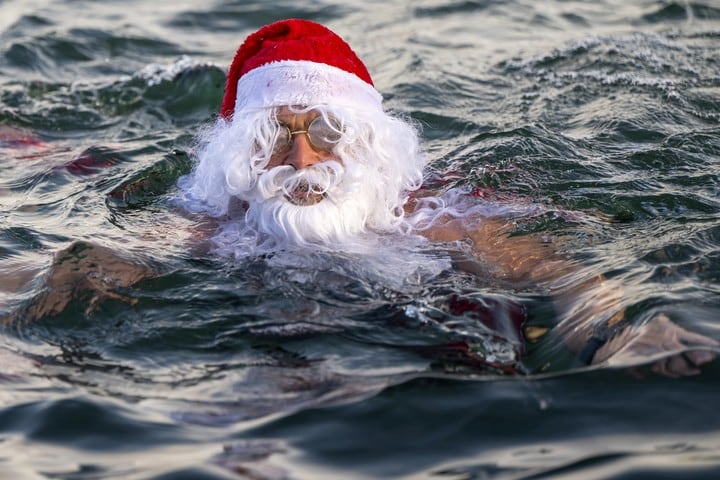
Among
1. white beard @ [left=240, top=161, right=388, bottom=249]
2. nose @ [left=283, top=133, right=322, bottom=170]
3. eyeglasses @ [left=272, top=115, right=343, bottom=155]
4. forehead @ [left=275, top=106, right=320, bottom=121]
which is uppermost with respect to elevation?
forehead @ [left=275, top=106, right=320, bottom=121]

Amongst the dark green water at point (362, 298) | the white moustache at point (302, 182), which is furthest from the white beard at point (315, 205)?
the dark green water at point (362, 298)

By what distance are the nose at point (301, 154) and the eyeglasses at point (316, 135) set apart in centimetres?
3

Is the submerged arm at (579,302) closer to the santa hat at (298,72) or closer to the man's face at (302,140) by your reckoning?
the man's face at (302,140)

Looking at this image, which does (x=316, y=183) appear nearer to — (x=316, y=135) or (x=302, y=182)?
(x=302, y=182)

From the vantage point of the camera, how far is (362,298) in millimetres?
4336

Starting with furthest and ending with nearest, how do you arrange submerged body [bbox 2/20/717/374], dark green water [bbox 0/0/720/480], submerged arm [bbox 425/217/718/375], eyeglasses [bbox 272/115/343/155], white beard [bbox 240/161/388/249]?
1. eyeglasses [bbox 272/115/343/155]
2. white beard [bbox 240/161/388/249]
3. submerged body [bbox 2/20/717/374]
4. submerged arm [bbox 425/217/718/375]
5. dark green water [bbox 0/0/720/480]

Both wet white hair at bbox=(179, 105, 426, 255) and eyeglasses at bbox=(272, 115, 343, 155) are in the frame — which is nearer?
wet white hair at bbox=(179, 105, 426, 255)

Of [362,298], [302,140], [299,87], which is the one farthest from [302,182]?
[362,298]

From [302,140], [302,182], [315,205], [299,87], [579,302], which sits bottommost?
[579,302]

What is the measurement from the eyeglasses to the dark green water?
0.57 metres

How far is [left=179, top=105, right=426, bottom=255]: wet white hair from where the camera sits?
4742mm

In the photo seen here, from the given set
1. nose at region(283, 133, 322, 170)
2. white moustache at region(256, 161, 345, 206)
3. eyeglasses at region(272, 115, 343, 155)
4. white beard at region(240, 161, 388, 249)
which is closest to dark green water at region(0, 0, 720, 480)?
white beard at region(240, 161, 388, 249)

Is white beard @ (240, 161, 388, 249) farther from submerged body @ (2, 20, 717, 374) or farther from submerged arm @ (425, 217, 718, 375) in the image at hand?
submerged arm @ (425, 217, 718, 375)

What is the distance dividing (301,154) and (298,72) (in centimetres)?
45
